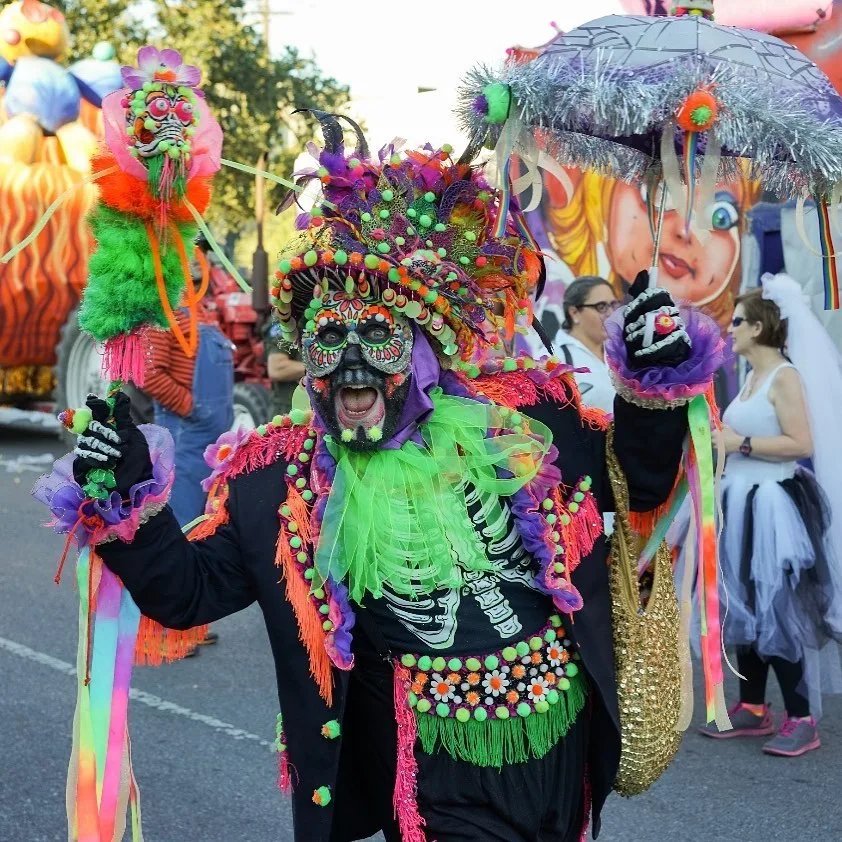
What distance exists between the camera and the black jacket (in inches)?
94.3

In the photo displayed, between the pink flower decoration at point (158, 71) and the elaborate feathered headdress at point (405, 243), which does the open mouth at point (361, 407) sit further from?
the pink flower decoration at point (158, 71)

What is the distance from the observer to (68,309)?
35.8ft

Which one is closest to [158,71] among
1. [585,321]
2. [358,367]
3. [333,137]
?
[333,137]

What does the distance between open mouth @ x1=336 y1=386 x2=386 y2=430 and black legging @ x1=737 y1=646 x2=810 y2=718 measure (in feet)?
9.06

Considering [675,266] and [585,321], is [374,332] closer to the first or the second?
[585,321]

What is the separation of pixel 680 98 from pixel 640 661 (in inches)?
45.8

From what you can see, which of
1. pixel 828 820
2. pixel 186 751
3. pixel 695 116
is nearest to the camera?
pixel 695 116

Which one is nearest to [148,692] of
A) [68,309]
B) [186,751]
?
[186,751]

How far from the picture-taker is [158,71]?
2363 mm

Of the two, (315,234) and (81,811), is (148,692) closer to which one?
(81,811)

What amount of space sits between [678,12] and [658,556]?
1260 mm

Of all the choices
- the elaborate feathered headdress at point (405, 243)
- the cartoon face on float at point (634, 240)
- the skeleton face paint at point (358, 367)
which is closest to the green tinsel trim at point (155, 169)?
the elaborate feathered headdress at point (405, 243)

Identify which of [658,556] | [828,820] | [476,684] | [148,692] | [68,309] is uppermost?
[68,309]

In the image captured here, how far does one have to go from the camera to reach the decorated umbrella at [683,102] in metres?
2.39
